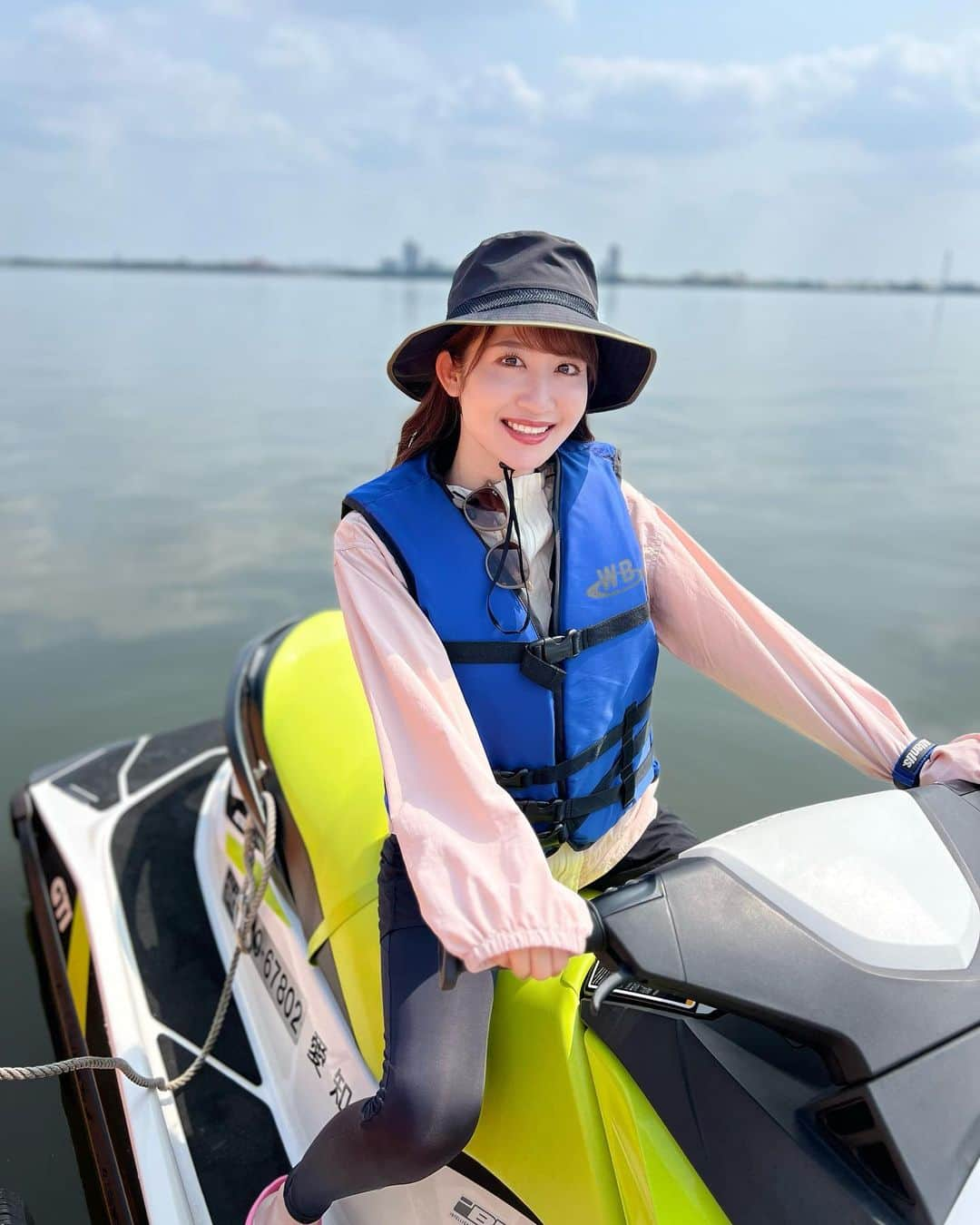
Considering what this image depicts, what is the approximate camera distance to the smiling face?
1655 mm

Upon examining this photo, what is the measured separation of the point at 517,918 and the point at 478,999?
0.44 metres

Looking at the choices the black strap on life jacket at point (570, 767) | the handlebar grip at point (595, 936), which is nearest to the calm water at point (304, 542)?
the black strap on life jacket at point (570, 767)

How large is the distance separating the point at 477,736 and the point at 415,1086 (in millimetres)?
538

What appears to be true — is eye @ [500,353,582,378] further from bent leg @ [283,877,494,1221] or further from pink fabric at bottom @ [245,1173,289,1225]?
pink fabric at bottom @ [245,1173,289,1225]

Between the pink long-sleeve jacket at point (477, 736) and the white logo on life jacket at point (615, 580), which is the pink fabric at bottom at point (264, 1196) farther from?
the white logo on life jacket at point (615, 580)

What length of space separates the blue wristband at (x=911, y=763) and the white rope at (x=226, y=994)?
147 cm

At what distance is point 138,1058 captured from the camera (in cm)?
239

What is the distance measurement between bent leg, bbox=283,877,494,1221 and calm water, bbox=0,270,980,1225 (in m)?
1.18

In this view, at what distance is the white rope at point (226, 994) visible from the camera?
214 centimetres

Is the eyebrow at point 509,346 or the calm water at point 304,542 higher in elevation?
the eyebrow at point 509,346

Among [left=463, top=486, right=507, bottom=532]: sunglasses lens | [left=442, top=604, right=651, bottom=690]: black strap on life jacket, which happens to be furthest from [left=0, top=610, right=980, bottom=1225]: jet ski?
[left=463, top=486, right=507, bottom=532]: sunglasses lens

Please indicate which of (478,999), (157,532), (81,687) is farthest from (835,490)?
(478,999)

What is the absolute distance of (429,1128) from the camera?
150 cm

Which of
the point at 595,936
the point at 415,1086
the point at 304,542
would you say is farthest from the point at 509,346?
the point at 304,542
